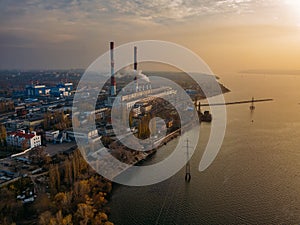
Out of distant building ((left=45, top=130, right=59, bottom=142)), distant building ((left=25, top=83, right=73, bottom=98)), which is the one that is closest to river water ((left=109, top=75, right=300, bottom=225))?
distant building ((left=45, top=130, right=59, bottom=142))

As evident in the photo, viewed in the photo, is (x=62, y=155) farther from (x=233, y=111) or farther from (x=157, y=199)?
(x=233, y=111)

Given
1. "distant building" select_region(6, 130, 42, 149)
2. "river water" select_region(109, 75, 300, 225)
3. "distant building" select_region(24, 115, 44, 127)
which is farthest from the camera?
"distant building" select_region(24, 115, 44, 127)

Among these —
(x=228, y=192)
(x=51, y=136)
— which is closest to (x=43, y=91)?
(x=51, y=136)

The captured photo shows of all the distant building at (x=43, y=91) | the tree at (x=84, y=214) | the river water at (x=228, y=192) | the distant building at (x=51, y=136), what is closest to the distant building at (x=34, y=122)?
the distant building at (x=51, y=136)

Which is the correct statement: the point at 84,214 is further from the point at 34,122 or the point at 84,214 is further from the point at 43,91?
the point at 43,91

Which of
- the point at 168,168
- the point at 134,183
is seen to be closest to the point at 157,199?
the point at 134,183

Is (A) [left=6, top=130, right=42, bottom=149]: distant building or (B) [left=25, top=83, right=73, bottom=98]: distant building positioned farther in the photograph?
(B) [left=25, top=83, right=73, bottom=98]: distant building

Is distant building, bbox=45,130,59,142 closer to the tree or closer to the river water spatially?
the river water

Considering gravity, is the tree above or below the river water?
above
